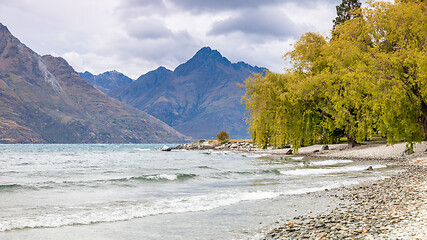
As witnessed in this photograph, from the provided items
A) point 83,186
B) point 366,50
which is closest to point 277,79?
point 366,50

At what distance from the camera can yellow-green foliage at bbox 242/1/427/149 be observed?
28141mm

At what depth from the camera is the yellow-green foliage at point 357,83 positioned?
92.3 feet

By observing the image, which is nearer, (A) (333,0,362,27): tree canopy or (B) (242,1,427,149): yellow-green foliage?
(B) (242,1,427,149): yellow-green foliage

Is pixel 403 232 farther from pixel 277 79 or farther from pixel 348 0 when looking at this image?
pixel 348 0

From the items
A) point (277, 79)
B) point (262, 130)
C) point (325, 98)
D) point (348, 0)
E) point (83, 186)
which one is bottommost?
point (83, 186)

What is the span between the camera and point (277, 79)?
45.8m

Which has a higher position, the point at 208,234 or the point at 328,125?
the point at 328,125

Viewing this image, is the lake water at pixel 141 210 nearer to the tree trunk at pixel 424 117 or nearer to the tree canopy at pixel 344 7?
the tree trunk at pixel 424 117

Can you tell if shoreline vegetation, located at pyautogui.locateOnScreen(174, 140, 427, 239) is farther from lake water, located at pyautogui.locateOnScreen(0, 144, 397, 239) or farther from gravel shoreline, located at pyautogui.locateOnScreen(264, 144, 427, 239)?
lake water, located at pyautogui.locateOnScreen(0, 144, 397, 239)

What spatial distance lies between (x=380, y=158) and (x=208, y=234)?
3254 centimetres

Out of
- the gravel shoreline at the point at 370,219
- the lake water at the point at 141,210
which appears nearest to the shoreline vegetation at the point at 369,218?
the gravel shoreline at the point at 370,219

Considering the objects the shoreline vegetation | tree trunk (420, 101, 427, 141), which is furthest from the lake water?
tree trunk (420, 101, 427, 141)

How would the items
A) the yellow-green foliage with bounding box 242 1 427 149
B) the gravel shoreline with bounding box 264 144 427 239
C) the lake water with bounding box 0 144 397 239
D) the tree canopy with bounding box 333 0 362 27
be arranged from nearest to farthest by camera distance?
the gravel shoreline with bounding box 264 144 427 239, the lake water with bounding box 0 144 397 239, the yellow-green foliage with bounding box 242 1 427 149, the tree canopy with bounding box 333 0 362 27

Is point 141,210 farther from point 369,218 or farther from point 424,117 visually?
point 424,117
